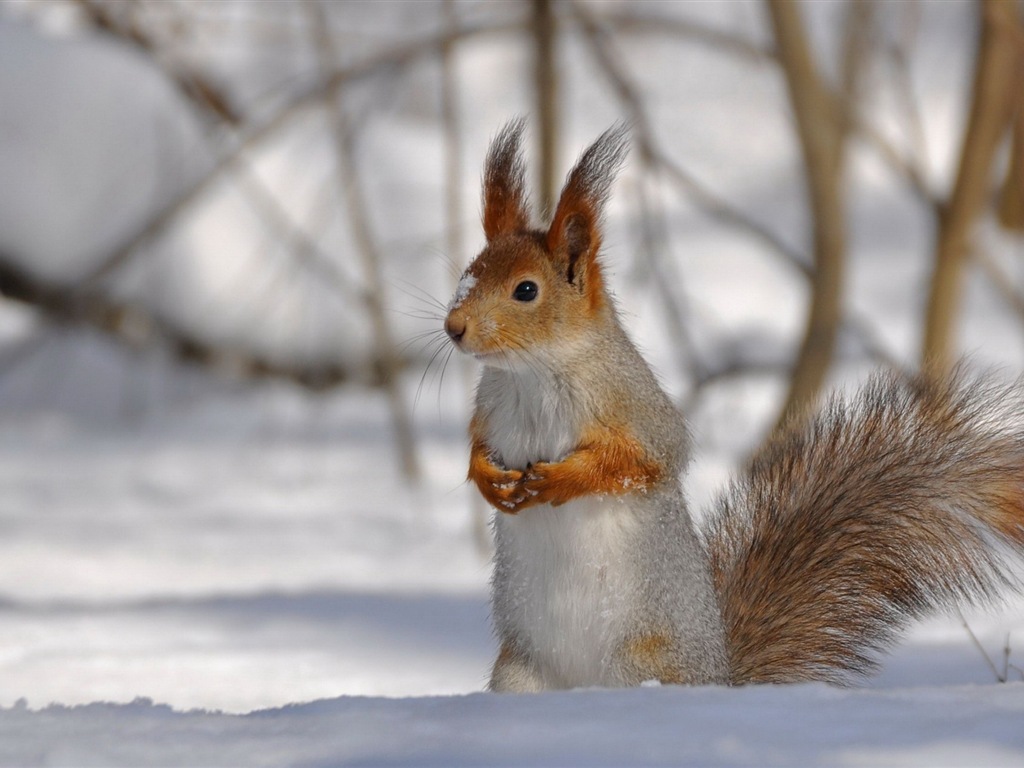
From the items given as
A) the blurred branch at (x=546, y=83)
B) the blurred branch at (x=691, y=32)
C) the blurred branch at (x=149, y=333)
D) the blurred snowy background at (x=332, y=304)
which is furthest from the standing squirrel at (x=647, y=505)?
the blurred branch at (x=149, y=333)

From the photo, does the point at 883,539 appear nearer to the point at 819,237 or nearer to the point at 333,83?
the point at 819,237

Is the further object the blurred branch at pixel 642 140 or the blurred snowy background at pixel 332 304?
the blurred branch at pixel 642 140

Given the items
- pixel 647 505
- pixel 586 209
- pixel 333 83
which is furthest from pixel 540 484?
pixel 333 83

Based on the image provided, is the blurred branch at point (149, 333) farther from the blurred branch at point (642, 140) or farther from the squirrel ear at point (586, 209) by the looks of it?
the squirrel ear at point (586, 209)

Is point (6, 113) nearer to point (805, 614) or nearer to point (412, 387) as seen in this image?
point (412, 387)

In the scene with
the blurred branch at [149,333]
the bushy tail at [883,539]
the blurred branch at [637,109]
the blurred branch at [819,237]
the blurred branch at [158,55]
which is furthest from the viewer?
the blurred branch at [149,333]

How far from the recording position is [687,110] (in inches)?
404

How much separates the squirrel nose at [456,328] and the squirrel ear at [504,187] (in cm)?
22

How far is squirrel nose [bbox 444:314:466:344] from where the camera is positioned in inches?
65.7

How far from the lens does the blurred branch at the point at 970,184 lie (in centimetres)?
403

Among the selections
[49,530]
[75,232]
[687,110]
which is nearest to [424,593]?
[49,530]

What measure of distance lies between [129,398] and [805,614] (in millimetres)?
5183

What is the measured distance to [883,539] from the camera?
1916 mm

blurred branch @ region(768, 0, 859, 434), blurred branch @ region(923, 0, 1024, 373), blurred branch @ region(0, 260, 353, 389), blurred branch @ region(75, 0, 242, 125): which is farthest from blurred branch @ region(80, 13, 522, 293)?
blurred branch @ region(923, 0, 1024, 373)
